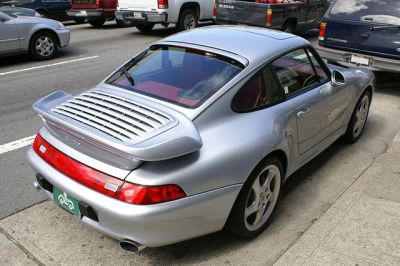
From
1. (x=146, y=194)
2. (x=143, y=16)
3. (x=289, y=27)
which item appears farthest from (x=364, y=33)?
(x=143, y=16)

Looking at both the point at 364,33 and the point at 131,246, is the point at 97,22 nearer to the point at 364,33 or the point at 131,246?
the point at 364,33

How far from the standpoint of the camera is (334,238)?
3230 mm

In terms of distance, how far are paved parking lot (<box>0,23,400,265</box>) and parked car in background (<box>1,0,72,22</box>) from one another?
8.99m

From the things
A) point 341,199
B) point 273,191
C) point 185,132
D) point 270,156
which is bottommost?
point 341,199

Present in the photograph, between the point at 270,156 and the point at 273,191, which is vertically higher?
the point at 270,156

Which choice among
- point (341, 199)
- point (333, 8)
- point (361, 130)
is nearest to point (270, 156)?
point (341, 199)

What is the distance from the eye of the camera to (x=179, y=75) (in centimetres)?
336

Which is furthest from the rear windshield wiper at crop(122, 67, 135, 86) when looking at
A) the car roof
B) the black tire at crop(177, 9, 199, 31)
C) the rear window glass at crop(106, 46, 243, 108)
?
the black tire at crop(177, 9, 199, 31)

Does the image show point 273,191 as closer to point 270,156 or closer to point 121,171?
point 270,156

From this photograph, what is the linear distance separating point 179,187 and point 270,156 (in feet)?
3.03

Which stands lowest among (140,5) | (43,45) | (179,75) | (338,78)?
(43,45)

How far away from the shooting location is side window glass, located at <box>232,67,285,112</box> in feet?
10.4

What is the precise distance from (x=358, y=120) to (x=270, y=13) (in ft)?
20.9

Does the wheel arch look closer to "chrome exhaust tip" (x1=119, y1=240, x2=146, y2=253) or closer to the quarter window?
the quarter window
